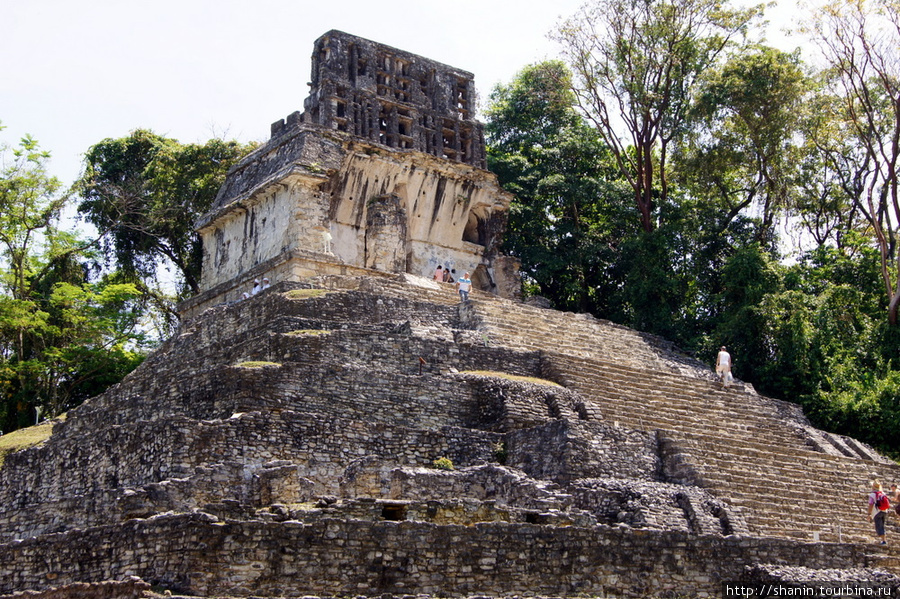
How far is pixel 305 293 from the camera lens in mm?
24438

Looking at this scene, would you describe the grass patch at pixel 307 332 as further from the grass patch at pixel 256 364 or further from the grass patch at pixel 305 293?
the grass patch at pixel 305 293

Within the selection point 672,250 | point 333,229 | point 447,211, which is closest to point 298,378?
point 333,229

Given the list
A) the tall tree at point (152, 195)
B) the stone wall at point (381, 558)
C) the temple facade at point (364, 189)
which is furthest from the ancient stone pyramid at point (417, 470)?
the tall tree at point (152, 195)

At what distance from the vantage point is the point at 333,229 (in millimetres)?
29922

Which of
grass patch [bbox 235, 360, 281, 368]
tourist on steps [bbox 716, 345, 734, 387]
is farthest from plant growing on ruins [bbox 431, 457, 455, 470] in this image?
tourist on steps [bbox 716, 345, 734, 387]

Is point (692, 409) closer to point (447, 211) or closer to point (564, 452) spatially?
point (564, 452)

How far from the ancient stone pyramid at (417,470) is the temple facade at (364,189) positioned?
9.03 ft

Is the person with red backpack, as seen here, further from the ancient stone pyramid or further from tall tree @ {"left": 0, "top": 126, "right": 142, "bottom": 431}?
tall tree @ {"left": 0, "top": 126, "right": 142, "bottom": 431}

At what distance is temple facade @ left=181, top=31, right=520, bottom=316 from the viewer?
1133 inches

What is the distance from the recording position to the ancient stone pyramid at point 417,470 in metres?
15.0

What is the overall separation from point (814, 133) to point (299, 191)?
13.2 meters

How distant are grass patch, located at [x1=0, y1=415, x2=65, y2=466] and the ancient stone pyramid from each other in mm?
896

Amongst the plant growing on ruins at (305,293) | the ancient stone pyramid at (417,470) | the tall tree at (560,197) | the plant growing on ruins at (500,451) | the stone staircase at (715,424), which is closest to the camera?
the ancient stone pyramid at (417,470)

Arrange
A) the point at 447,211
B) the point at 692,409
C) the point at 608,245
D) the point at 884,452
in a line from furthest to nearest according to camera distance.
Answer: the point at 608,245, the point at 447,211, the point at 884,452, the point at 692,409
